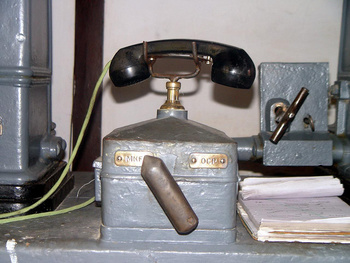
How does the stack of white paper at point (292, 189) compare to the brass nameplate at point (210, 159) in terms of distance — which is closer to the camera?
the brass nameplate at point (210, 159)

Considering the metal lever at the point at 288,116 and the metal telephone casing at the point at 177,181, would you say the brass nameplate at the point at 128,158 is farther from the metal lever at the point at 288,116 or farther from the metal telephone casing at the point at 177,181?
the metal lever at the point at 288,116

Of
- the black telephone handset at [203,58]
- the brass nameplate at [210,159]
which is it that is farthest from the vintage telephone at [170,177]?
the black telephone handset at [203,58]

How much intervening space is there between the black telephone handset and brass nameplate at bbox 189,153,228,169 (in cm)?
24

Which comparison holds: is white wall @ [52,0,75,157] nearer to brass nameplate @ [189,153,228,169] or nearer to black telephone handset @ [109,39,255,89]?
black telephone handset @ [109,39,255,89]

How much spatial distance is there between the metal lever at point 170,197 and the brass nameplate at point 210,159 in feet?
0.21

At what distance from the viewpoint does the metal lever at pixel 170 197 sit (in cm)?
78

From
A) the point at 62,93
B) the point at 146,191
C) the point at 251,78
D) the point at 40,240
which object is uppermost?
the point at 251,78

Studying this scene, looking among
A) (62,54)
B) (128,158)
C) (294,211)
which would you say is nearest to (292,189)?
(294,211)

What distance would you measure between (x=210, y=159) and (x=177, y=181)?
8 centimetres

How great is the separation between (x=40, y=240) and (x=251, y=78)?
1.94 feet

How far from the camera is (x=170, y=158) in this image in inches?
32.4

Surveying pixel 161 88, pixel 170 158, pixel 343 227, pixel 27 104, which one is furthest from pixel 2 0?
pixel 343 227

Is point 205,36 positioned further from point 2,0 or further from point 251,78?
point 2,0

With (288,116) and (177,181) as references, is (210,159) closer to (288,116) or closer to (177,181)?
(177,181)
